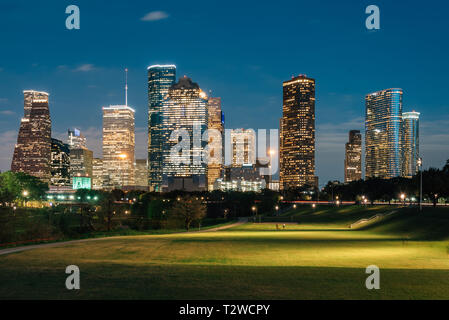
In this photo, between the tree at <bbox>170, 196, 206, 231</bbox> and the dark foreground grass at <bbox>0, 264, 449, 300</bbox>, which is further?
the tree at <bbox>170, 196, 206, 231</bbox>

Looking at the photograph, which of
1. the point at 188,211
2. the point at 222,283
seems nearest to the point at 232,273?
the point at 222,283

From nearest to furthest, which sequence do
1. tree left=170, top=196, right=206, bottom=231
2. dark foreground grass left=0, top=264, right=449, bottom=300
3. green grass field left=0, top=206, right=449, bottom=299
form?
dark foreground grass left=0, top=264, right=449, bottom=300 < green grass field left=0, top=206, right=449, bottom=299 < tree left=170, top=196, right=206, bottom=231

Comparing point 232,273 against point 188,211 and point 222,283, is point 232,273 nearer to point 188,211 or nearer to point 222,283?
point 222,283

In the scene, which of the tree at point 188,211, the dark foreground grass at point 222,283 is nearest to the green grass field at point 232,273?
the dark foreground grass at point 222,283

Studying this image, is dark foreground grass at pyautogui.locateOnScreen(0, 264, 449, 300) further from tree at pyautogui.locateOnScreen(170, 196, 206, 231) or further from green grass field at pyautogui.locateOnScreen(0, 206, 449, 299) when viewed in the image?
tree at pyautogui.locateOnScreen(170, 196, 206, 231)

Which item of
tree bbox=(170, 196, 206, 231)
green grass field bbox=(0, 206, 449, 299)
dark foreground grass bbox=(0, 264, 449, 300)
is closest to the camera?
dark foreground grass bbox=(0, 264, 449, 300)

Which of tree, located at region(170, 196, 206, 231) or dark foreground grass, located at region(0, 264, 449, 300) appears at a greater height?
dark foreground grass, located at region(0, 264, 449, 300)

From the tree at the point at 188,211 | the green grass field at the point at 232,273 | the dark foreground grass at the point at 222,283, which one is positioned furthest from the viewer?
the tree at the point at 188,211

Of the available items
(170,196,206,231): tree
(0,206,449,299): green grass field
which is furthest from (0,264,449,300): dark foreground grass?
(170,196,206,231): tree

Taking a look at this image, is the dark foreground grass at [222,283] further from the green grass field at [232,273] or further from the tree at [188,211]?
the tree at [188,211]
